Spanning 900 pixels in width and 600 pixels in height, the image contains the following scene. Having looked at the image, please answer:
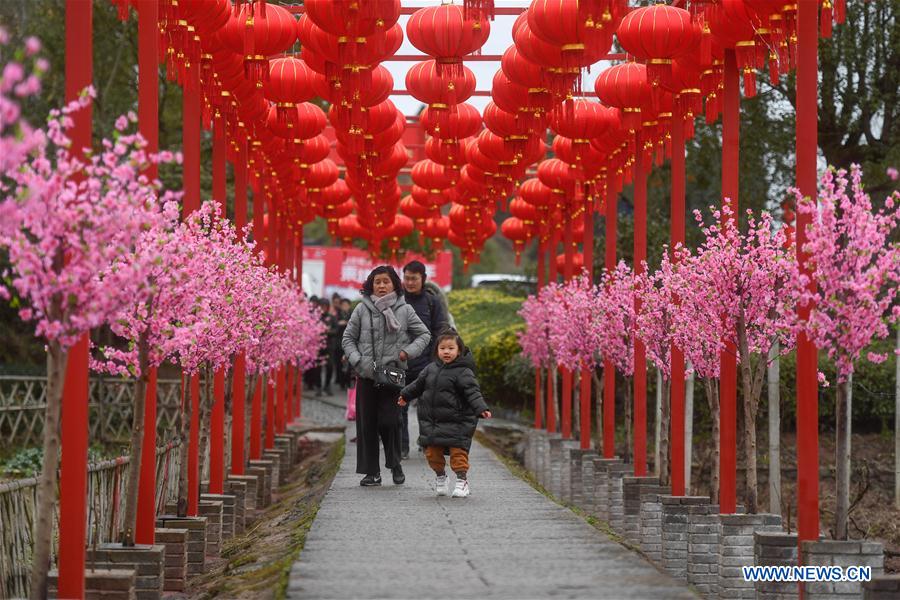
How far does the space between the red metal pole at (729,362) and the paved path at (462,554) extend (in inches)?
50.1

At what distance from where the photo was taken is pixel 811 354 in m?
9.21

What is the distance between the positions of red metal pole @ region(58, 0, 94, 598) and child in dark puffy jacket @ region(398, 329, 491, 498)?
15.3 feet

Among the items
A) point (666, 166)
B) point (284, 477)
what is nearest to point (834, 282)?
point (284, 477)

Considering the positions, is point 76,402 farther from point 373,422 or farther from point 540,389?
point 540,389

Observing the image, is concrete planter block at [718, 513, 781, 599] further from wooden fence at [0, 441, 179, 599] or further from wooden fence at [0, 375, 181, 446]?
wooden fence at [0, 375, 181, 446]

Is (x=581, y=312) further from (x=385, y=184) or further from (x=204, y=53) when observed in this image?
(x=204, y=53)

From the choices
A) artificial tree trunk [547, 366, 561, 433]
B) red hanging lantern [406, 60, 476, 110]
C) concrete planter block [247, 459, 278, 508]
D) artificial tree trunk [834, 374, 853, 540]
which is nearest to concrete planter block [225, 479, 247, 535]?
concrete planter block [247, 459, 278, 508]

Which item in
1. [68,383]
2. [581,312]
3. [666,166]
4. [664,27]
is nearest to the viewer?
[68,383]

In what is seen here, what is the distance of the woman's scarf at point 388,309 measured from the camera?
13.1 meters

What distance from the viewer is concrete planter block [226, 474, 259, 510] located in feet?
51.1

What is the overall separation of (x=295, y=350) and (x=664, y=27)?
11.8 metres

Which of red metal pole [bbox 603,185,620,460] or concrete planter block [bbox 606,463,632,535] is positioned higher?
red metal pole [bbox 603,185,620,460]

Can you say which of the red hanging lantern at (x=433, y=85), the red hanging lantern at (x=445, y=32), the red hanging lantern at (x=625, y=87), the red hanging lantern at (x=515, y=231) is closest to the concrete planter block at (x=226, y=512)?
the red hanging lantern at (x=433, y=85)

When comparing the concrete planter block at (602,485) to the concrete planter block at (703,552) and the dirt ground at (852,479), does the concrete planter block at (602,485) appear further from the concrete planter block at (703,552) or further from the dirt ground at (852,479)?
the concrete planter block at (703,552)
